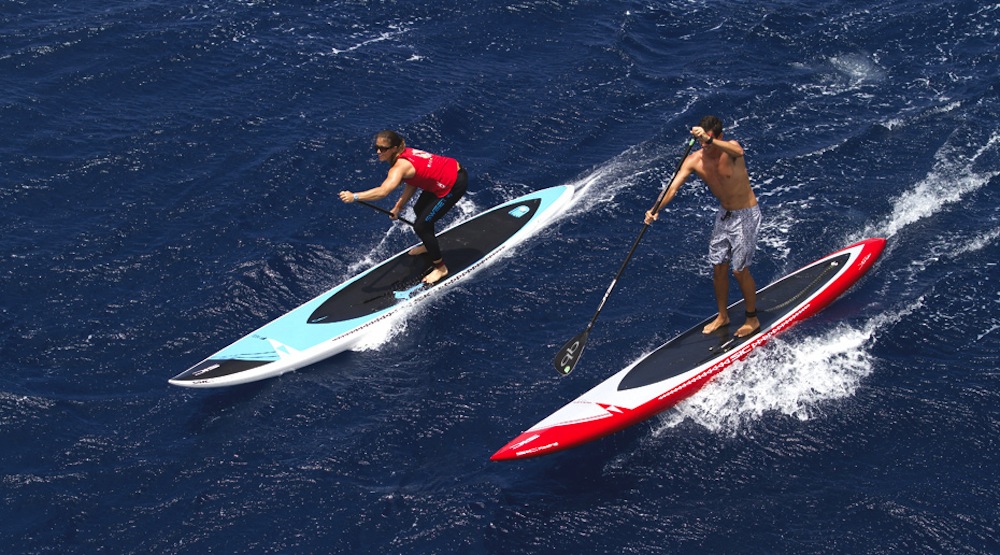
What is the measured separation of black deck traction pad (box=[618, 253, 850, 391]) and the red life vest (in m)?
5.17

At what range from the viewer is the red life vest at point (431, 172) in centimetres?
1903

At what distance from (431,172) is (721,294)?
580 centimetres

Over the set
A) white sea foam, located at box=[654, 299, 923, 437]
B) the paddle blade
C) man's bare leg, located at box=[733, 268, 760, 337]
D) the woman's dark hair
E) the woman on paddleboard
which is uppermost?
the woman's dark hair

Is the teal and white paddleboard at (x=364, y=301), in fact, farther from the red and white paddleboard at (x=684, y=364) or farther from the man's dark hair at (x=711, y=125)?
the man's dark hair at (x=711, y=125)

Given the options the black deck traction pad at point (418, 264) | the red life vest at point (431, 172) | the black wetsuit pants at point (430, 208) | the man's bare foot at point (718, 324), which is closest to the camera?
the man's bare foot at point (718, 324)

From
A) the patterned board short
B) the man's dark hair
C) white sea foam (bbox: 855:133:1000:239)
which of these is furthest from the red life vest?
white sea foam (bbox: 855:133:1000:239)

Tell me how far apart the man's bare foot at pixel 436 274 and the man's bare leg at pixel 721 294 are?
520 cm

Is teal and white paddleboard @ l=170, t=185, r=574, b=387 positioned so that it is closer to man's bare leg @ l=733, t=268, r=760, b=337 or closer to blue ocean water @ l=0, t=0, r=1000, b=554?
blue ocean water @ l=0, t=0, r=1000, b=554

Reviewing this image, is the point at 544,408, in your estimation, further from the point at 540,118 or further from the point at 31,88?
the point at 31,88

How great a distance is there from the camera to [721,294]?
17.1 metres

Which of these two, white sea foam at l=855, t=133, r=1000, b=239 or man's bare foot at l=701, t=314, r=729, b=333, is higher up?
white sea foam at l=855, t=133, r=1000, b=239

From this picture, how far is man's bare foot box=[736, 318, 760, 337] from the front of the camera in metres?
17.2

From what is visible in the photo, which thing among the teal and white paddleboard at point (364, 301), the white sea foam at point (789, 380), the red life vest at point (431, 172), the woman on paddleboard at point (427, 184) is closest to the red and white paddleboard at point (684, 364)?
the white sea foam at point (789, 380)

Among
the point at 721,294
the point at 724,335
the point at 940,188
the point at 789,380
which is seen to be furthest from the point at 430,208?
the point at 940,188
